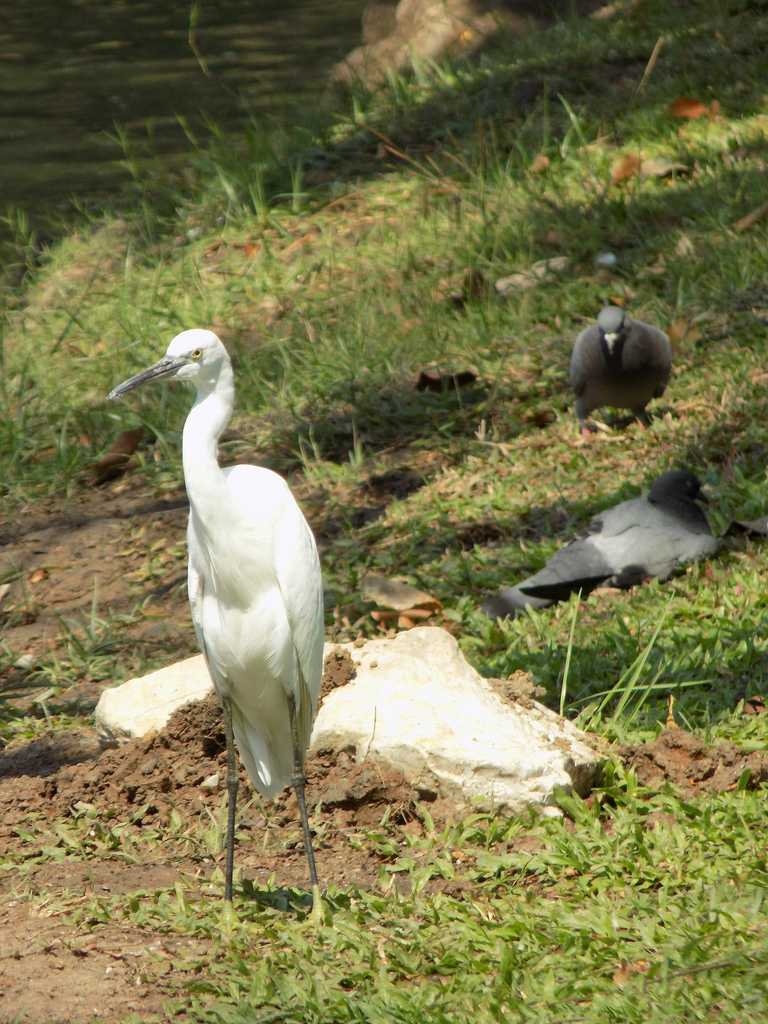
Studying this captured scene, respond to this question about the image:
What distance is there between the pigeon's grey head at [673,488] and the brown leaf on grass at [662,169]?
3.52m

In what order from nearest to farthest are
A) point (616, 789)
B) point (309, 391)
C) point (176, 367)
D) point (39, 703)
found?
point (176, 367) → point (616, 789) → point (39, 703) → point (309, 391)

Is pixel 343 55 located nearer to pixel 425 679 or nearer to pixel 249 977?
pixel 425 679

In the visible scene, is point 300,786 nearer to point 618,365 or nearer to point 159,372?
point 159,372

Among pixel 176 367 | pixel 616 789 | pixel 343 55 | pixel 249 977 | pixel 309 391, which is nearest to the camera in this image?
pixel 249 977

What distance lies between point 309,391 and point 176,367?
338 centimetres

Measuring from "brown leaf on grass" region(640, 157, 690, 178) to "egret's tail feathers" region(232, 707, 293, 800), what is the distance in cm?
535

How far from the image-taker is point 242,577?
3.31 metres

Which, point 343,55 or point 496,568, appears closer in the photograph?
point 496,568

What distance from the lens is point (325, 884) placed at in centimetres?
341

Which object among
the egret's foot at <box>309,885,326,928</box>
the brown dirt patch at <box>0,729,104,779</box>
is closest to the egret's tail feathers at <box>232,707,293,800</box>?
the egret's foot at <box>309,885,326,928</box>

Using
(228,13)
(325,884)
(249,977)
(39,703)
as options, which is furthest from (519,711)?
(228,13)

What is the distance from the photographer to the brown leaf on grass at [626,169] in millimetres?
7934

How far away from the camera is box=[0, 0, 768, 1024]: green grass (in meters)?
2.98

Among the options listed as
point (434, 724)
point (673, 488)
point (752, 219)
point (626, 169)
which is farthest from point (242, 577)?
point (626, 169)
